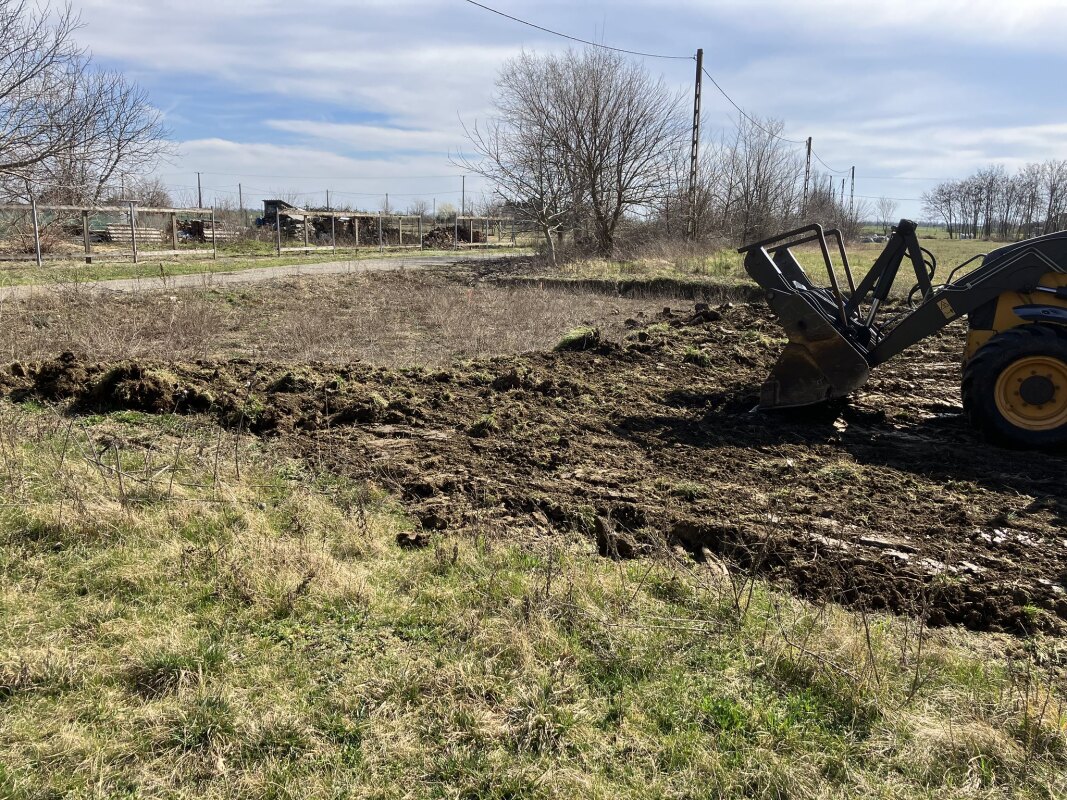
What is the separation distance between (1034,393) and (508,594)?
5269 millimetres

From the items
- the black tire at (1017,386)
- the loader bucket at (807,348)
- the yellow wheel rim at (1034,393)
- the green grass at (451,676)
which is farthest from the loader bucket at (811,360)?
the green grass at (451,676)

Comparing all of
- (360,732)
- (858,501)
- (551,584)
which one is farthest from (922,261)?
(360,732)

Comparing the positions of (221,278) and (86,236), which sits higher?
(86,236)

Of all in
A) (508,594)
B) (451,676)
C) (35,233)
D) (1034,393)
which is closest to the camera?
(451,676)

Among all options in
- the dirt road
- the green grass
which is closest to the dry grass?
the dirt road

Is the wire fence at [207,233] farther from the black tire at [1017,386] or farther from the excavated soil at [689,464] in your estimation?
the black tire at [1017,386]

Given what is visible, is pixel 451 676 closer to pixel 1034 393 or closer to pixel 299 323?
pixel 1034 393

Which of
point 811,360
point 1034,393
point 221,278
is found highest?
point 221,278

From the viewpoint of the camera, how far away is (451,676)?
321 centimetres

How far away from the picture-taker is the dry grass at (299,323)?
1052 centimetres

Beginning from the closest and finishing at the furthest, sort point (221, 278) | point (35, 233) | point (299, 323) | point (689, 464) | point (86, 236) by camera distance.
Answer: point (689, 464)
point (299, 323)
point (35, 233)
point (221, 278)
point (86, 236)

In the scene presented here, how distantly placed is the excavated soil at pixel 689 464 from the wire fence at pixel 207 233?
14891 mm

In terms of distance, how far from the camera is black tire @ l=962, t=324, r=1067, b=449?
6324 mm

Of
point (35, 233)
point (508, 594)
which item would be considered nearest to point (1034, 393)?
point (508, 594)
